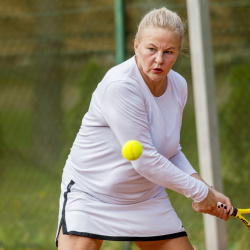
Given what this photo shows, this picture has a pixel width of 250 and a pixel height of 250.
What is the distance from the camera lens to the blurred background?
17.4ft

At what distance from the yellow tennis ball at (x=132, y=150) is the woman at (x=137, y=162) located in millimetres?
193

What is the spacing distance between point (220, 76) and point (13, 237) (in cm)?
244

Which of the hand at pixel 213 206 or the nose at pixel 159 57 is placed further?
the hand at pixel 213 206

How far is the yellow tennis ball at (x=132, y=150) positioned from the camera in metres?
2.80

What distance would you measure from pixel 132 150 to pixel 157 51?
1.80 feet

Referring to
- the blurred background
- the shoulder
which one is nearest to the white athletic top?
the shoulder

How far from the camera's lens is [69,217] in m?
3.25

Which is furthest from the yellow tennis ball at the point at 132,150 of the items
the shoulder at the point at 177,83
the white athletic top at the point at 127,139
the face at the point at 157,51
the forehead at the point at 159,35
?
the shoulder at the point at 177,83

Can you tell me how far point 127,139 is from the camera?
119 inches

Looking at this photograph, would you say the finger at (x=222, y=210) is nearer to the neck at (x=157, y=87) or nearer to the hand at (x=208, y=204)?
the hand at (x=208, y=204)

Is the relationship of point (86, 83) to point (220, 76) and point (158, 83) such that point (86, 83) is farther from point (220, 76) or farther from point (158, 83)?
point (158, 83)

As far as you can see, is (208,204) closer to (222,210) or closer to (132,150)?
(222,210)

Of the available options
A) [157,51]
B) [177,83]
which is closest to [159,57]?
[157,51]

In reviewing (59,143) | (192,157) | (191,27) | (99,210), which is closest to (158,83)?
(99,210)
